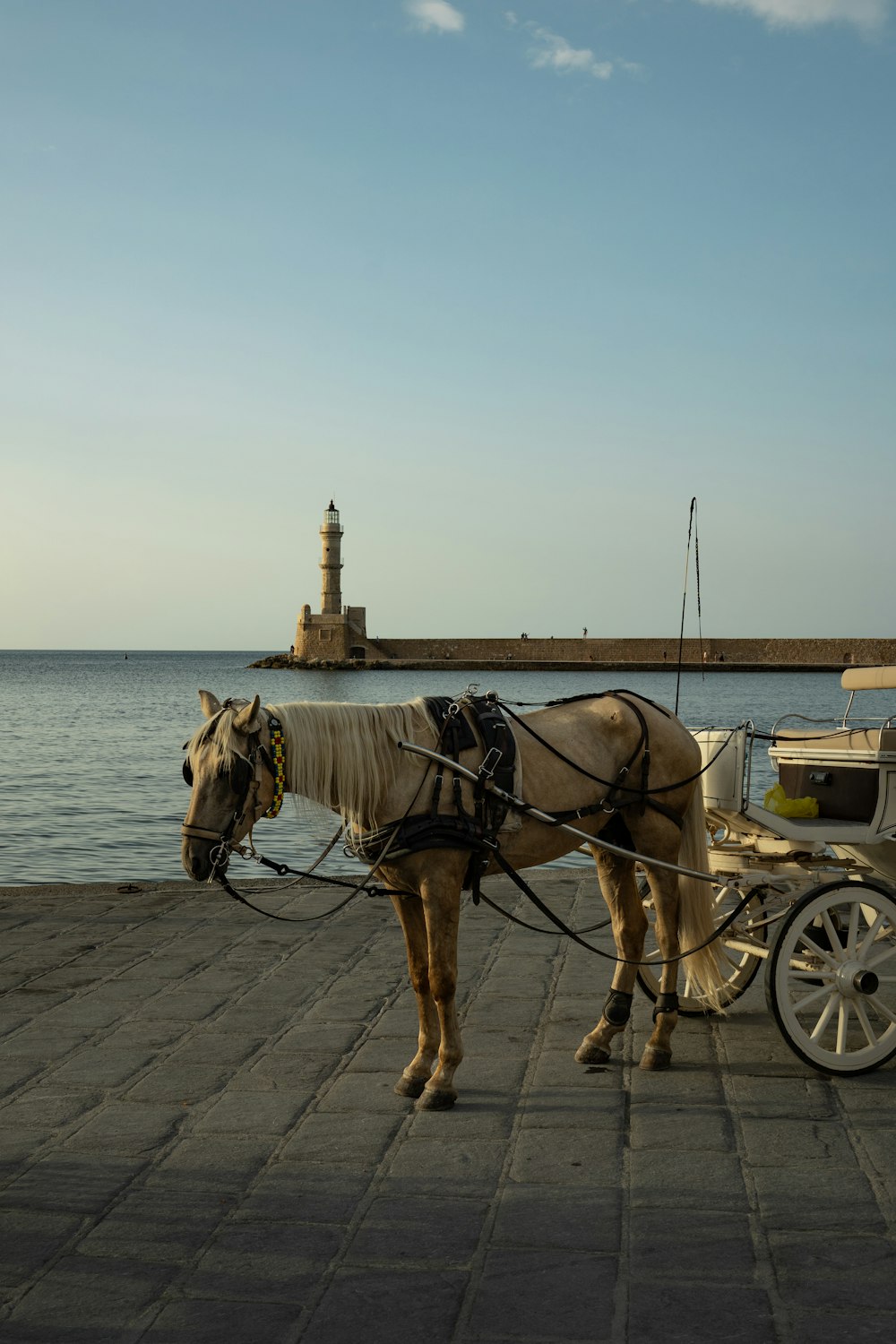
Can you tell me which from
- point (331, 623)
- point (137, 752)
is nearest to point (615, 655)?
point (331, 623)

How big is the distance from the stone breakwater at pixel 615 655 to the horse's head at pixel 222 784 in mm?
87954

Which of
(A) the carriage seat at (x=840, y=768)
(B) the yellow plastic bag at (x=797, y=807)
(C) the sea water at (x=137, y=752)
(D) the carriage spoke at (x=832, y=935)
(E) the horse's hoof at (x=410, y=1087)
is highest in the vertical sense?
(A) the carriage seat at (x=840, y=768)

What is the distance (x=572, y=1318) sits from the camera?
292cm

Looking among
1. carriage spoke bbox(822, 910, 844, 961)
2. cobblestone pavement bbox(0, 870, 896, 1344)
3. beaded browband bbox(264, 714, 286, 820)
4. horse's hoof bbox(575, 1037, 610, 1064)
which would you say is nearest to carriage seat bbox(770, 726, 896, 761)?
carriage spoke bbox(822, 910, 844, 961)

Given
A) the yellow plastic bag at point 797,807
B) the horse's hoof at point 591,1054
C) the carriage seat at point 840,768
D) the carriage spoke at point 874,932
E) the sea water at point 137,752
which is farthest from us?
the sea water at point 137,752

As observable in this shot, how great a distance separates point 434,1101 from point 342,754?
130 cm

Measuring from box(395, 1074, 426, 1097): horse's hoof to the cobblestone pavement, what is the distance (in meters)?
0.07

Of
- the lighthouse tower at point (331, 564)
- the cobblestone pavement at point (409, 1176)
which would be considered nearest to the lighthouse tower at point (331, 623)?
the lighthouse tower at point (331, 564)

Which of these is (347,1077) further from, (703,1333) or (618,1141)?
(703,1333)

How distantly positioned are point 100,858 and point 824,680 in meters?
85.4

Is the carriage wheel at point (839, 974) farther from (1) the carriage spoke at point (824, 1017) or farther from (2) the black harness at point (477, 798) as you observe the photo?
(2) the black harness at point (477, 798)

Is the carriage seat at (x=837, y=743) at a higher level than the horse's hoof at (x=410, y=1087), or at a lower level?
higher

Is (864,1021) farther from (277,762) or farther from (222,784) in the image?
(222,784)

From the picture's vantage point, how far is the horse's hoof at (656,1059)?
4.99 meters
